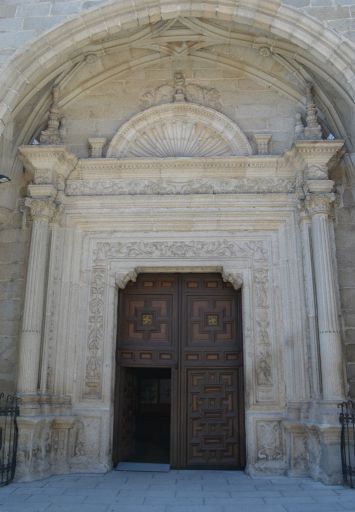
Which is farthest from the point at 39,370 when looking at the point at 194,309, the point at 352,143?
the point at 352,143

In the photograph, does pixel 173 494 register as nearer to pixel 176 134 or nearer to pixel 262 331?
pixel 262 331

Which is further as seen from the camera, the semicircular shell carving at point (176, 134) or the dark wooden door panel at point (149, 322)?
the semicircular shell carving at point (176, 134)

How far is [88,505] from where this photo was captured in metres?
4.07

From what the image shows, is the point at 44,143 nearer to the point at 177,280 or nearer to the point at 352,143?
the point at 177,280

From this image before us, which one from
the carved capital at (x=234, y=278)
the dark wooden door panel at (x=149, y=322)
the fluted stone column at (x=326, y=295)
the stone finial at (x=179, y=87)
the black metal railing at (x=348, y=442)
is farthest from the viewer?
the stone finial at (x=179, y=87)

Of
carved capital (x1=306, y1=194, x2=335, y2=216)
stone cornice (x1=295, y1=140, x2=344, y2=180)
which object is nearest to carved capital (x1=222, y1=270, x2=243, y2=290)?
carved capital (x1=306, y1=194, x2=335, y2=216)

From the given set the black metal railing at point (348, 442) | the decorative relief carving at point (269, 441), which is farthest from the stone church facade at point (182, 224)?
the black metal railing at point (348, 442)

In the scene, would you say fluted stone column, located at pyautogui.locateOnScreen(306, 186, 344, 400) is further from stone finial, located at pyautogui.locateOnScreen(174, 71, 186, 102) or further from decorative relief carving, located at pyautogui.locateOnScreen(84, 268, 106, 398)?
decorative relief carving, located at pyautogui.locateOnScreen(84, 268, 106, 398)

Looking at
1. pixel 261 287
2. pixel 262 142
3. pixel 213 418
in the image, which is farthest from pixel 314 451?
pixel 262 142

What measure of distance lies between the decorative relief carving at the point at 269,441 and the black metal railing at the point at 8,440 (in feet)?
8.48

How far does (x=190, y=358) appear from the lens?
5.91m

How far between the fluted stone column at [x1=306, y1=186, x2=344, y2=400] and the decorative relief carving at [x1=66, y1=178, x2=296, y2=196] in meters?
0.51

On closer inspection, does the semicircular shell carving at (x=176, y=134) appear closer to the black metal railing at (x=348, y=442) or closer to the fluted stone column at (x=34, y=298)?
the fluted stone column at (x=34, y=298)

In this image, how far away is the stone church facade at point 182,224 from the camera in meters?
5.45
